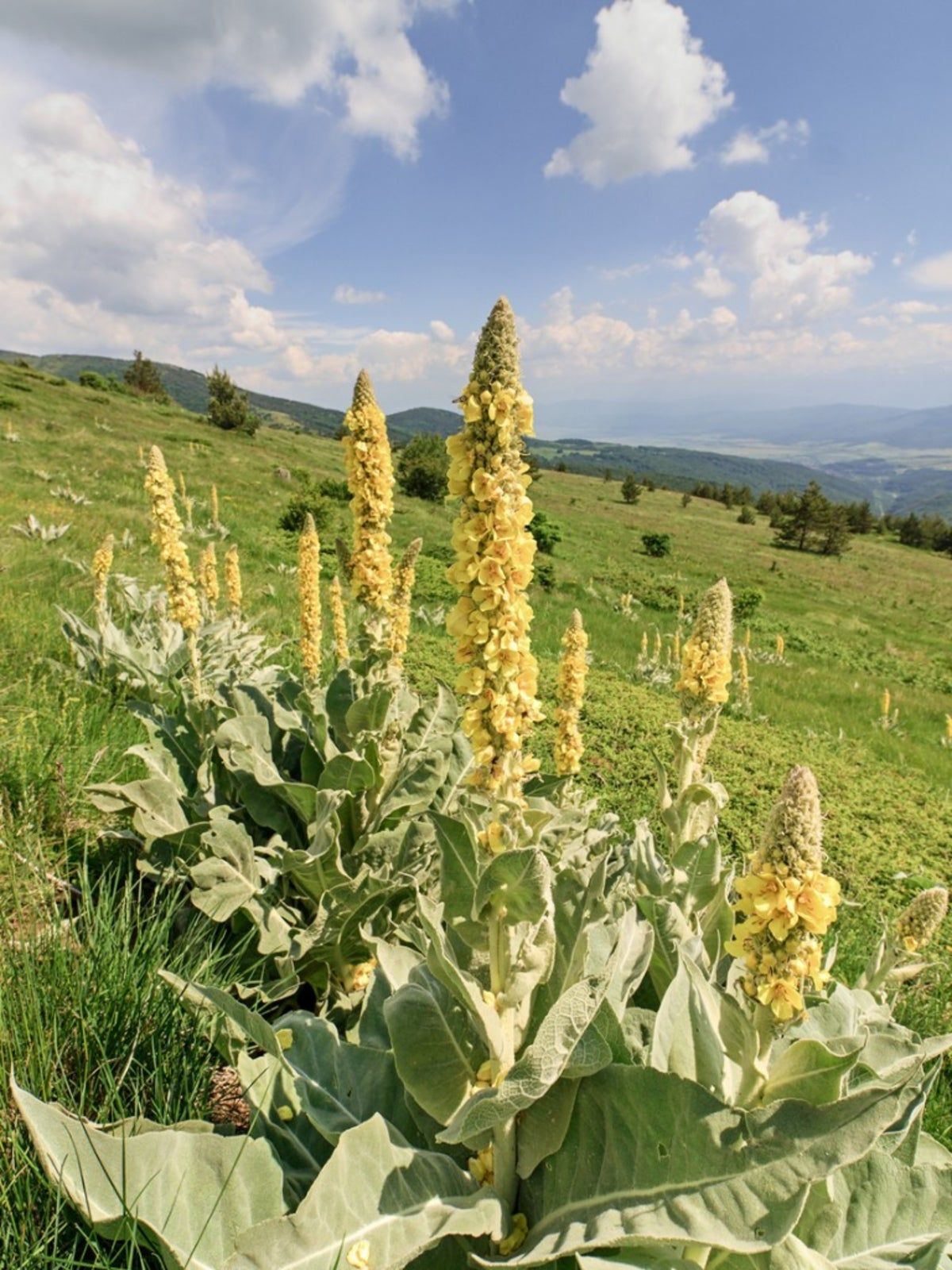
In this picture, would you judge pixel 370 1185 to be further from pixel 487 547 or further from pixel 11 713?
pixel 11 713

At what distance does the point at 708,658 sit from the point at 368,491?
6.79 feet

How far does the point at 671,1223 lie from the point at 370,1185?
74 centimetres

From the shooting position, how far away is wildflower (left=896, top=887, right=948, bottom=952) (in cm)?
292

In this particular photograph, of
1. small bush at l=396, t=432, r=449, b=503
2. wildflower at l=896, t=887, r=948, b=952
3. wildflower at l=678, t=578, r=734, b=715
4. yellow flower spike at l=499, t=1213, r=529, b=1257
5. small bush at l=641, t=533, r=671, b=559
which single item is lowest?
yellow flower spike at l=499, t=1213, r=529, b=1257

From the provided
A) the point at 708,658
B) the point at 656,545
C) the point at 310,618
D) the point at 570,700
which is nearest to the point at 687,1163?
the point at 708,658

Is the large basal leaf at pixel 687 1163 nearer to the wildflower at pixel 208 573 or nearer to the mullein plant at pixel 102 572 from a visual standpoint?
the mullein plant at pixel 102 572

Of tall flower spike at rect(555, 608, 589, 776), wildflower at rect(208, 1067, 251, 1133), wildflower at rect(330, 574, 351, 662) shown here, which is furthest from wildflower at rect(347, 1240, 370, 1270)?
wildflower at rect(330, 574, 351, 662)

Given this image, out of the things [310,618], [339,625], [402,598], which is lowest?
[339,625]

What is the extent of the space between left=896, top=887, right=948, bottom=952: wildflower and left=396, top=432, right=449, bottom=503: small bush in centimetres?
3583

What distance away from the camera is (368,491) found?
381cm

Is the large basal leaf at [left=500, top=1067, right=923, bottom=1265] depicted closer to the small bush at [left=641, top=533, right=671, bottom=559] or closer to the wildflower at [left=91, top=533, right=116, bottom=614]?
the wildflower at [left=91, top=533, right=116, bottom=614]

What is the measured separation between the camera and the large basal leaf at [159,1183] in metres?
1.55

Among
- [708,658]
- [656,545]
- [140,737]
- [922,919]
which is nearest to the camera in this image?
[922,919]

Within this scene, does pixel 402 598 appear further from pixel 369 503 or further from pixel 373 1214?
pixel 373 1214
